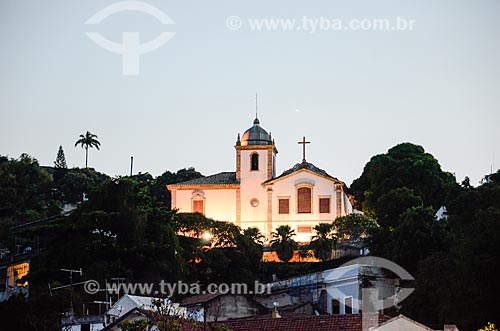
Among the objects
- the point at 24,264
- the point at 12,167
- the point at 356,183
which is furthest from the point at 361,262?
the point at 12,167

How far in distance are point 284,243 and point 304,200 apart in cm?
582

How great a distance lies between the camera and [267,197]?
64.9 meters

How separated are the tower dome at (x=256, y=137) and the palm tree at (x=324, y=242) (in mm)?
8906

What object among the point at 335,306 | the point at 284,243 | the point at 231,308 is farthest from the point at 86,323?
the point at 284,243

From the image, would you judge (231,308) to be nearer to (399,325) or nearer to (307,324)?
(307,324)

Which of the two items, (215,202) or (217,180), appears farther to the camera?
(217,180)

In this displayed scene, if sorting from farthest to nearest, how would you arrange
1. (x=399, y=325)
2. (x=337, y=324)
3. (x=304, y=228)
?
(x=304, y=228) → (x=337, y=324) → (x=399, y=325)

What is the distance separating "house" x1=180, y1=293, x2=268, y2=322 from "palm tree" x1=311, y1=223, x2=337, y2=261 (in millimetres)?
13088

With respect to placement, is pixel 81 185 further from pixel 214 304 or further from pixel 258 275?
pixel 214 304

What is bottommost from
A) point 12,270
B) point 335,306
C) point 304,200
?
point 335,306

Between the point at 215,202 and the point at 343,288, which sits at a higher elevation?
the point at 215,202

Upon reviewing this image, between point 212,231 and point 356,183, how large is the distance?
19.0 meters

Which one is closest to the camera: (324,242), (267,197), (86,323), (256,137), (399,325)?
(399,325)

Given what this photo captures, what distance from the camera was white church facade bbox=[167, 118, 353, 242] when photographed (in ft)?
210
